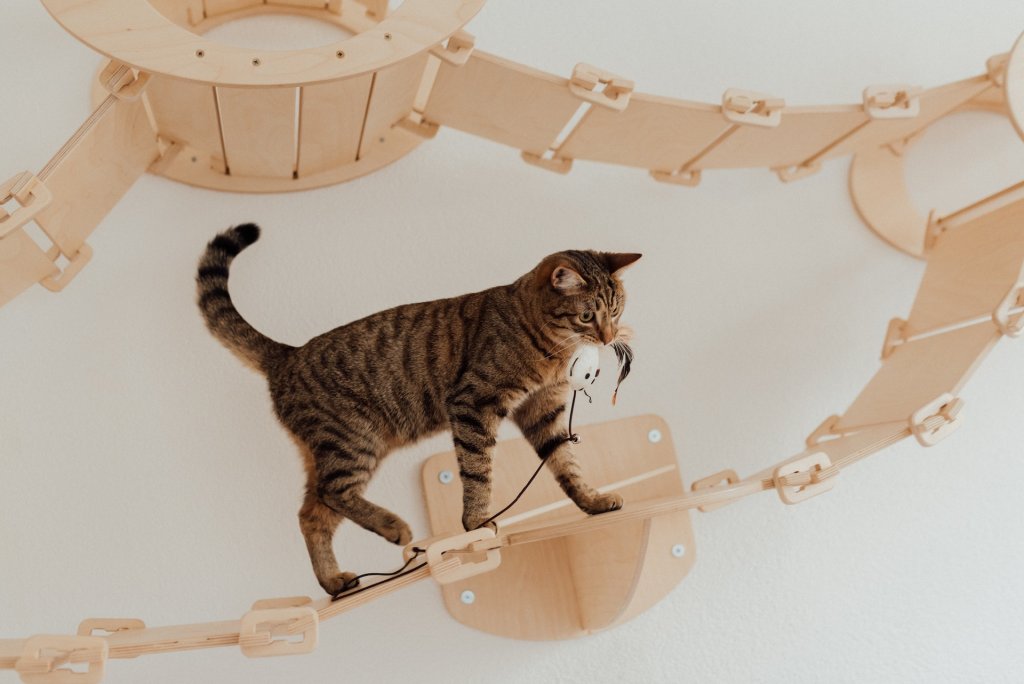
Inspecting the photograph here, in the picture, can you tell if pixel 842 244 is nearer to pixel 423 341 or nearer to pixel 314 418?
pixel 423 341

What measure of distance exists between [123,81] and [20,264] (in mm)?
282

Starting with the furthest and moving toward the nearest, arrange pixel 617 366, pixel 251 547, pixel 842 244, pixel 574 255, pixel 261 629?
pixel 842 244 → pixel 617 366 → pixel 251 547 → pixel 574 255 → pixel 261 629

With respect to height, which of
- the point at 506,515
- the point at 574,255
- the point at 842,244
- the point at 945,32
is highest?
the point at 945,32

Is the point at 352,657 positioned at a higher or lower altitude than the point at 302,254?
lower

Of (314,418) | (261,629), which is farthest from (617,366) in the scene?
(261,629)

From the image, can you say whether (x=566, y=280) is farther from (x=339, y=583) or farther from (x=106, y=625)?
(x=106, y=625)

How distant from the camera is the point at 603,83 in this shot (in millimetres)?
1356

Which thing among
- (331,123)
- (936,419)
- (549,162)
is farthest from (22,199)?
(936,419)

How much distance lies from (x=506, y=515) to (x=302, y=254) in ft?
1.81

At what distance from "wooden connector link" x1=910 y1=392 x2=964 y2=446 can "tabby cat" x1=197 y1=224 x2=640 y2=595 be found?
43 centimetres

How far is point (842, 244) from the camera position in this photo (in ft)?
5.93

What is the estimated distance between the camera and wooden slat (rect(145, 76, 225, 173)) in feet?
4.17

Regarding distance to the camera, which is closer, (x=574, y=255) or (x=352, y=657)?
(x=574, y=255)

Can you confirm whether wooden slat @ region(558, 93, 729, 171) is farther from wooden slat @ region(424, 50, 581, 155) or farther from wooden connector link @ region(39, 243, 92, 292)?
wooden connector link @ region(39, 243, 92, 292)
